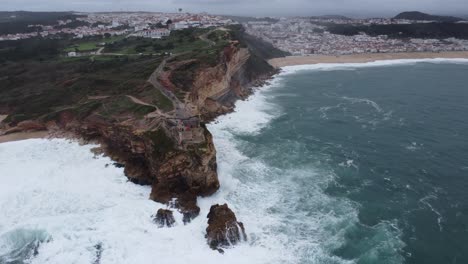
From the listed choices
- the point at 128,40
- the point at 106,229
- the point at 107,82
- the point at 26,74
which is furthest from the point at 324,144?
the point at 128,40

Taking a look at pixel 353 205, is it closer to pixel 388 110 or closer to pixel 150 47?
pixel 388 110

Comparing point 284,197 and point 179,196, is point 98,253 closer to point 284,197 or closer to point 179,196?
point 179,196

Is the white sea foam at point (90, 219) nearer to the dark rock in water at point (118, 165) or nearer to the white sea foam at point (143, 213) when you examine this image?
the white sea foam at point (143, 213)

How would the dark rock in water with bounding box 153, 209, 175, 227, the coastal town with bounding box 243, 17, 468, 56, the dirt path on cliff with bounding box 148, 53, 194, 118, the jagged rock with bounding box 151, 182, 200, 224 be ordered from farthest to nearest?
the coastal town with bounding box 243, 17, 468, 56 < the dirt path on cliff with bounding box 148, 53, 194, 118 < the jagged rock with bounding box 151, 182, 200, 224 < the dark rock in water with bounding box 153, 209, 175, 227

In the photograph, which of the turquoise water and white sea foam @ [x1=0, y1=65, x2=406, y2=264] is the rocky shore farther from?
the turquoise water

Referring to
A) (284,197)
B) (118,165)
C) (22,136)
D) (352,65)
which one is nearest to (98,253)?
(118,165)

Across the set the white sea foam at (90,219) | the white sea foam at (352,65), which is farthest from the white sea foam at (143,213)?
the white sea foam at (352,65)

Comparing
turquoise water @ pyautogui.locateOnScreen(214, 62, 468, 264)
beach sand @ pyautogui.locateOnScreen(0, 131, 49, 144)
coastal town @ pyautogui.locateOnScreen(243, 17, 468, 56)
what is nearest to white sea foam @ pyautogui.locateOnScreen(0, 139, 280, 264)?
turquoise water @ pyautogui.locateOnScreen(214, 62, 468, 264)
